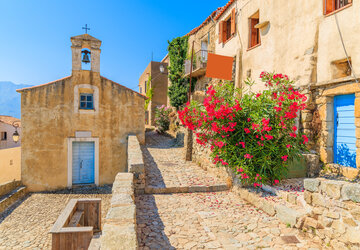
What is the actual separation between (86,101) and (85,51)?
8.31 ft

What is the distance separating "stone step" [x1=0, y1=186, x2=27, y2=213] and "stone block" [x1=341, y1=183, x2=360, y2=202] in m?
11.8

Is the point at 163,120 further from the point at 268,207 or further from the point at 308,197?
the point at 308,197

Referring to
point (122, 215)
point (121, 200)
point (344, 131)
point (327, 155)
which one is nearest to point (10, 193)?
point (121, 200)

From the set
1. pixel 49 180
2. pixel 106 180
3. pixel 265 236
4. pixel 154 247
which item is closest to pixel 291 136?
pixel 265 236

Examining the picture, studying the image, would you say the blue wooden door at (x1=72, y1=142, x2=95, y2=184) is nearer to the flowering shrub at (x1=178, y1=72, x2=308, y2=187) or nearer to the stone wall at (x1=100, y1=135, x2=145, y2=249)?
the stone wall at (x1=100, y1=135, x2=145, y2=249)

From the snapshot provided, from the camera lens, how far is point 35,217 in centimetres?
903

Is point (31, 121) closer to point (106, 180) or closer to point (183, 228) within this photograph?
point (106, 180)

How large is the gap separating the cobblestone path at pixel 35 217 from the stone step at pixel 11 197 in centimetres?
27

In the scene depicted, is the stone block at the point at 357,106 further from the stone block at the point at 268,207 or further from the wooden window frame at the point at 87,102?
the wooden window frame at the point at 87,102

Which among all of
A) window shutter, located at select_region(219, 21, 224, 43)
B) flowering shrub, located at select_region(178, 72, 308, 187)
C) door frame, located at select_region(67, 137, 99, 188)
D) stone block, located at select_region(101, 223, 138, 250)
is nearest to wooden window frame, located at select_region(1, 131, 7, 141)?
door frame, located at select_region(67, 137, 99, 188)

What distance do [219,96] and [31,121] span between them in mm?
9875

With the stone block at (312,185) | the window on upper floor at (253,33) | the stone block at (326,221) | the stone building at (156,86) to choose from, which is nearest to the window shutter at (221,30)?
the window on upper floor at (253,33)

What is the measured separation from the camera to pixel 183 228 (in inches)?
151

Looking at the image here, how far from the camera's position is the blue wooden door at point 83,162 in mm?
11938
